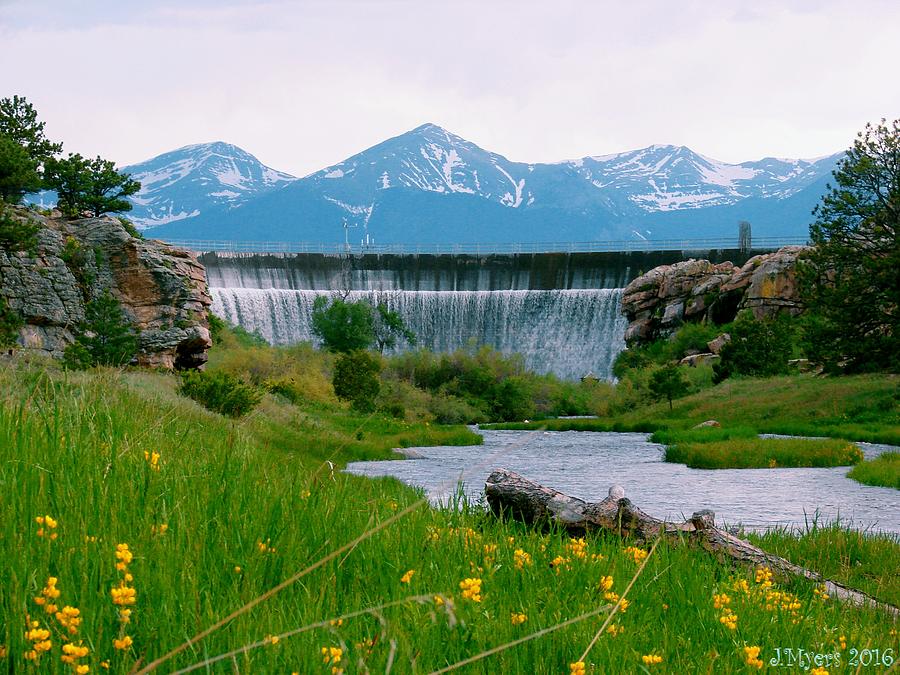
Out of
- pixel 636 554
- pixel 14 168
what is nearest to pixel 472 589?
pixel 636 554

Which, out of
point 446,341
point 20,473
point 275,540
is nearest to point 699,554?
point 275,540

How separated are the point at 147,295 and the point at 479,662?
32225mm

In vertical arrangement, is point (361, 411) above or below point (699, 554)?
below

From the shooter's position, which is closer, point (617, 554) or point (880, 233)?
point (617, 554)

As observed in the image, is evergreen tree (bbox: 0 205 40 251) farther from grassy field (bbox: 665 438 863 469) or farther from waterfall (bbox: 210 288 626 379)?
waterfall (bbox: 210 288 626 379)

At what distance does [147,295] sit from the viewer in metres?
32.2

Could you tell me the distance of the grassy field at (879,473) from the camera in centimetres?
1466

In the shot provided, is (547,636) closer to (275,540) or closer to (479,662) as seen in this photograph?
(479,662)

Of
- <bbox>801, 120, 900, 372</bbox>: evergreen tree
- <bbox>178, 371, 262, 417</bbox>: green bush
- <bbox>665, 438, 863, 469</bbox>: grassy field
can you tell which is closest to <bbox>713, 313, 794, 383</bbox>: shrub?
<bbox>801, 120, 900, 372</bbox>: evergreen tree

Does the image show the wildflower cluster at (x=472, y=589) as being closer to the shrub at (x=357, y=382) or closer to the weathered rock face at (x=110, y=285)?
the weathered rock face at (x=110, y=285)

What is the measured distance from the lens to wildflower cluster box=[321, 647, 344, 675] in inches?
71.5

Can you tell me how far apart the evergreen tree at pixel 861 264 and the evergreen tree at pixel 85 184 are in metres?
30.4

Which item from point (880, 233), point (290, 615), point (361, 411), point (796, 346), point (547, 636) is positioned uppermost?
point (880, 233)

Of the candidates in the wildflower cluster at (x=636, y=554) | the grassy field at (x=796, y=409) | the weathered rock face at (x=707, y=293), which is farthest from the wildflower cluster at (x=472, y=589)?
the weathered rock face at (x=707, y=293)
